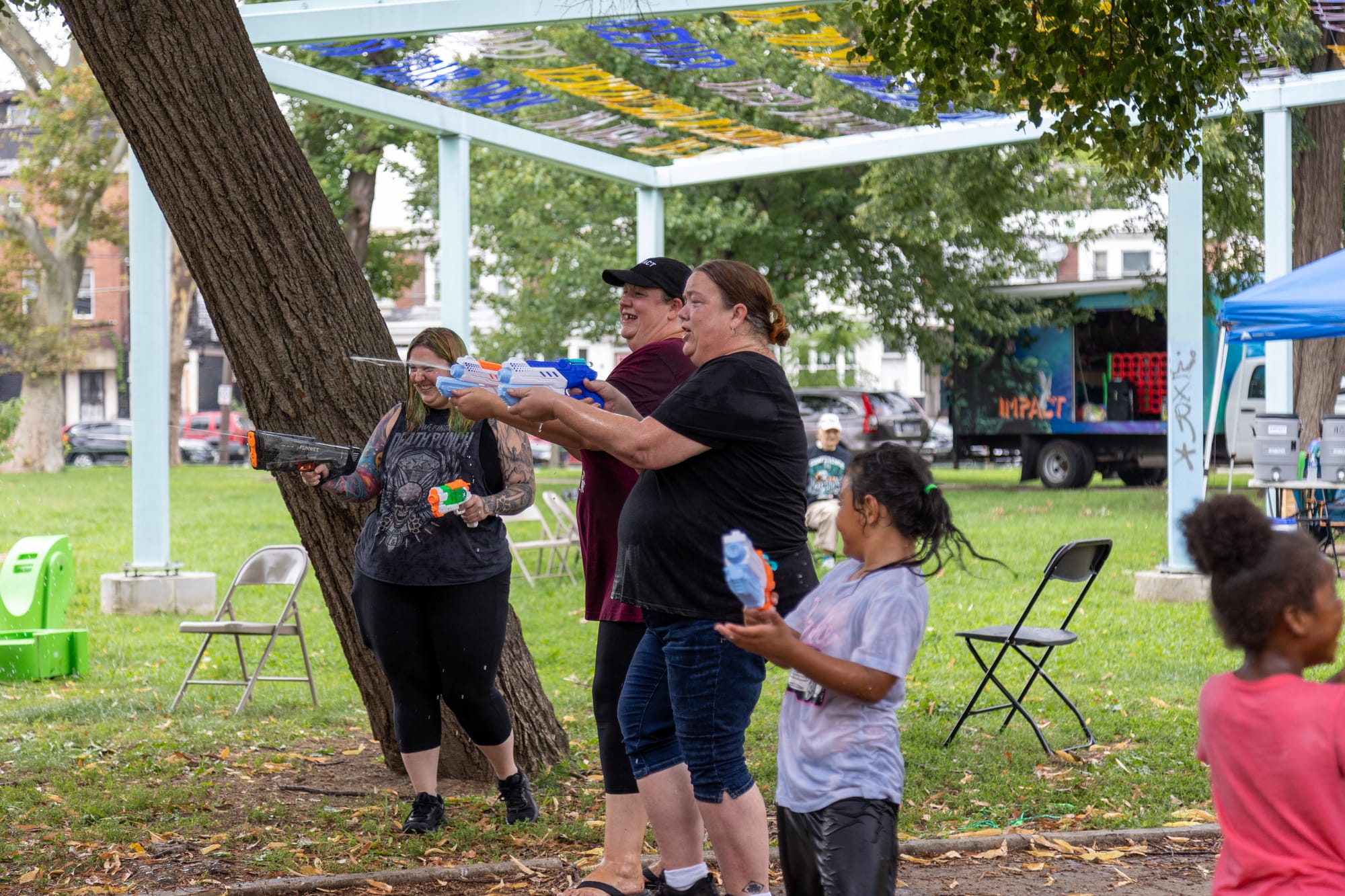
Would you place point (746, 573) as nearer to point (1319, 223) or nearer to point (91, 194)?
point (1319, 223)

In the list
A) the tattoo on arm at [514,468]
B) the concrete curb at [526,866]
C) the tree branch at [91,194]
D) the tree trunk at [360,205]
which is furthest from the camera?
the tree branch at [91,194]

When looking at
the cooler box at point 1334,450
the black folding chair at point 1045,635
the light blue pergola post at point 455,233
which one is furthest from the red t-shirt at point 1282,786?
the cooler box at point 1334,450

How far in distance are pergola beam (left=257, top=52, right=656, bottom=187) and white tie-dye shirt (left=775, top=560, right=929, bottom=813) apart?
6003 mm

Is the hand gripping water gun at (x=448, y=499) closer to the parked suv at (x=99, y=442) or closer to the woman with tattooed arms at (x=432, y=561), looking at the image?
the woman with tattooed arms at (x=432, y=561)

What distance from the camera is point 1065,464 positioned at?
23.2 meters

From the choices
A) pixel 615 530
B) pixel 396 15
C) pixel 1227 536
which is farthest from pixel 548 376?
pixel 396 15

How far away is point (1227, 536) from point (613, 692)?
214cm

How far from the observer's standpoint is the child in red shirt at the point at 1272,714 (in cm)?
217

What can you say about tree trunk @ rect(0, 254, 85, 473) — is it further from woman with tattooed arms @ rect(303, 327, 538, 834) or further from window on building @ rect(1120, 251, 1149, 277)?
window on building @ rect(1120, 251, 1149, 277)

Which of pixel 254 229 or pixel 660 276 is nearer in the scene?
pixel 660 276

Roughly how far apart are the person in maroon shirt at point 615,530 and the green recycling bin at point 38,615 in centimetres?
551

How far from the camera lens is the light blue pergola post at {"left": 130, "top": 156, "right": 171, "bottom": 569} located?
9.55m

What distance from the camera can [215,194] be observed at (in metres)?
4.88

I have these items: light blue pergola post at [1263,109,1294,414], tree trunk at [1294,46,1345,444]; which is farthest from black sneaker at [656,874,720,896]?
tree trunk at [1294,46,1345,444]
